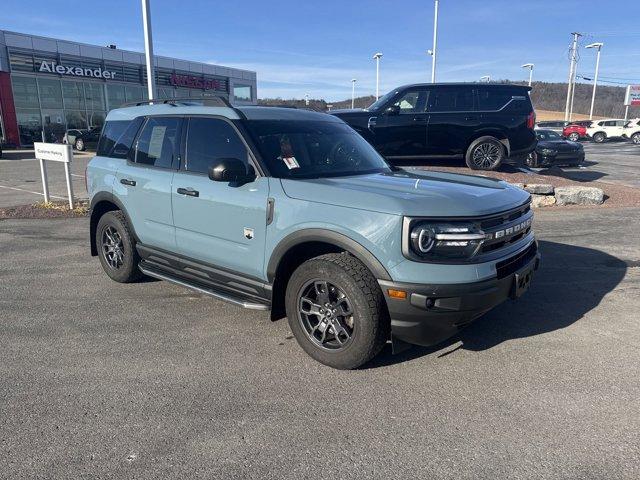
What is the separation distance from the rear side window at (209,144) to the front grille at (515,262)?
207 centimetres

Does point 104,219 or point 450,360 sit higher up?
point 104,219

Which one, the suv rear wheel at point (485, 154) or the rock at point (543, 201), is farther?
the suv rear wheel at point (485, 154)

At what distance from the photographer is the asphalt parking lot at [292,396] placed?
260 cm

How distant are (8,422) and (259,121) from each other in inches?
109

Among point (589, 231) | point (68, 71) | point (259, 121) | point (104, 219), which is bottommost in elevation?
point (589, 231)

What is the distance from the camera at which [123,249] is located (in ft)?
17.4

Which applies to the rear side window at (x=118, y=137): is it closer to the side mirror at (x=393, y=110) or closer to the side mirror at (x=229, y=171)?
the side mirror at (x=229, y=171)

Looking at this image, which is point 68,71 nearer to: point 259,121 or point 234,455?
point 259,121

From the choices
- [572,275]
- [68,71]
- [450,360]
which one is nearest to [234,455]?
[450,360]

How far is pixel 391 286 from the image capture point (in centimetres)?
316

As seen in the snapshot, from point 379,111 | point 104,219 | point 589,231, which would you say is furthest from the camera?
point 379,111

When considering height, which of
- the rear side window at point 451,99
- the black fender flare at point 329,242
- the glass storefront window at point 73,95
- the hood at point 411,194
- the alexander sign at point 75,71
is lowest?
the black fender flare at point 329,242

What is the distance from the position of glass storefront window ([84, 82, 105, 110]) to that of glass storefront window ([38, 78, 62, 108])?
72.6 inches

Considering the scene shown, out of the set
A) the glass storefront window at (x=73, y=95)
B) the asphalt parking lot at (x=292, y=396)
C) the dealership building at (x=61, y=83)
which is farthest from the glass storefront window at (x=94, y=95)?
the asphalt parking lot at (x=292, y=396)
